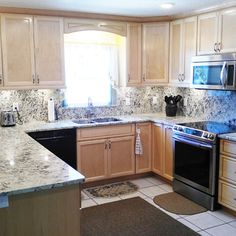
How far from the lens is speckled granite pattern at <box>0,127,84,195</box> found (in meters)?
1.90

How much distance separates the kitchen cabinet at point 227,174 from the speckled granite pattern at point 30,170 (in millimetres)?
1872

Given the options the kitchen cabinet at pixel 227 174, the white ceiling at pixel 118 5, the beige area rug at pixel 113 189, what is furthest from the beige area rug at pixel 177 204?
the white ceiling at pixel 118 5

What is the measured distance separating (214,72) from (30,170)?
253 cm

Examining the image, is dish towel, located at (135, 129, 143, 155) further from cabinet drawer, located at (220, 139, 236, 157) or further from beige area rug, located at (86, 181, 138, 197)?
cabinet drawer, located at (220, 139, 236, 157)

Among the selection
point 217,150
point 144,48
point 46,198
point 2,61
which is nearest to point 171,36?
point 144,48

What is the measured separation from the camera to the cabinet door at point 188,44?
422 centimetres

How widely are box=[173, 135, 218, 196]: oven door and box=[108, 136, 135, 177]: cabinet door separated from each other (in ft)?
2.34

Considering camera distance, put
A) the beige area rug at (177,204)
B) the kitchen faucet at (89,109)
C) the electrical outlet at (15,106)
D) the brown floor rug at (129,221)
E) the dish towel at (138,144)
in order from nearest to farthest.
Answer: the brown floor rug at (129,221), the beige area rug at (177,204), the electrical outlet at (15,106), the dish towel at (138,144), the kitchen faucet at (89,109)

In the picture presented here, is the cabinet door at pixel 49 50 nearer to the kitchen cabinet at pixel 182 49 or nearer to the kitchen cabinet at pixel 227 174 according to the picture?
the kitchen cabinet at pixel 182 49

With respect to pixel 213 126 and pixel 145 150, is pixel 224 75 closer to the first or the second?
pixel 213 126

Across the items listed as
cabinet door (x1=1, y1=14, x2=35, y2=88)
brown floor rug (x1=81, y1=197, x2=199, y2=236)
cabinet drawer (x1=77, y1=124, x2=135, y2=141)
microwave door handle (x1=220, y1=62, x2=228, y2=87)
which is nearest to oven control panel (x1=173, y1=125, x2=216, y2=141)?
microwave door handle (x1=220, y1=62, x2=228, y2=87)

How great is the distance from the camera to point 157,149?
15.1ft

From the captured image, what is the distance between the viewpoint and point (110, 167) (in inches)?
175

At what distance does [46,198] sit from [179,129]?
2.37 m
